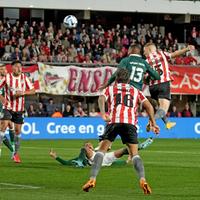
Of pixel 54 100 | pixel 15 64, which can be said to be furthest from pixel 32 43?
pixel 15 64

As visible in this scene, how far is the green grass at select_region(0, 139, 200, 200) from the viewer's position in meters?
14.3

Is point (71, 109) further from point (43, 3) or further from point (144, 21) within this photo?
point (144, 21)

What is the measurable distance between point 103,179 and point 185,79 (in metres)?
26.8

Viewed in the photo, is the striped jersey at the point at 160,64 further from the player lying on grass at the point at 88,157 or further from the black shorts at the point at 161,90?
the player lying on grass at the point at 88,157

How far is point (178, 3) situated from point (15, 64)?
94.2ft

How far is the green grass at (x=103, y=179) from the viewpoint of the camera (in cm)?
1430

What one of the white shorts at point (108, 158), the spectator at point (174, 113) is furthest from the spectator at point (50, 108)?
the white shorts at point (108, 158)

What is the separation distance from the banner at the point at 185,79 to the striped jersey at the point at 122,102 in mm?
28689

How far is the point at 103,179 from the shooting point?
17422 millimetres

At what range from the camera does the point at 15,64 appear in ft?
72.4

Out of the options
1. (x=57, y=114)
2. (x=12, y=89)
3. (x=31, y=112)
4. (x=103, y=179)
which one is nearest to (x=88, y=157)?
(x=103, y=179)

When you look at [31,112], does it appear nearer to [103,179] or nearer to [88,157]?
[88,157]

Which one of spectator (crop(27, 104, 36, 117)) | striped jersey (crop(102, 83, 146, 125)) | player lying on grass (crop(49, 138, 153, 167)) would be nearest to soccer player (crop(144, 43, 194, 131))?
player lying on grass (crop(49, 138, 153, 167))

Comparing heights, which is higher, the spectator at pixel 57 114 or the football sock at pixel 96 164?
the football sock at pixel 96 164
